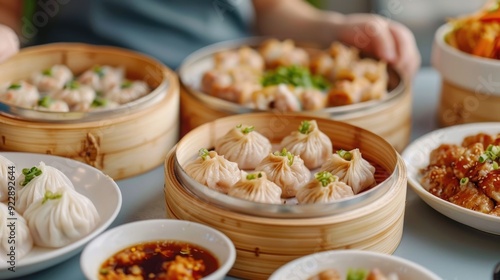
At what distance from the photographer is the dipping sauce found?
61.8 inches

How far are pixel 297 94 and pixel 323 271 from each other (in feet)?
3.51

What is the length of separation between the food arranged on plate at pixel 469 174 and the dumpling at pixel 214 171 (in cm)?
63

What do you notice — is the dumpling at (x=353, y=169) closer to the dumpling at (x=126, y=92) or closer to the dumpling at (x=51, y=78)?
the dumpling at (x=126, y=92)

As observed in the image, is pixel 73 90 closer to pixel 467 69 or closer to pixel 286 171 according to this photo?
pixel 286 171

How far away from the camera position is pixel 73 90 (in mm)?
2389

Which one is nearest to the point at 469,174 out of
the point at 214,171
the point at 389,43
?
the point at 214,171

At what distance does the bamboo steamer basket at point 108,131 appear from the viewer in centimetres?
210

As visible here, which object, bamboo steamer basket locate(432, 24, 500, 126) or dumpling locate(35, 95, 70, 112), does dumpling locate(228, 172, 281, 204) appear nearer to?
dumpling locate(35, 95, 70, 112)

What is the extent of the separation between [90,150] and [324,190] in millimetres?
813

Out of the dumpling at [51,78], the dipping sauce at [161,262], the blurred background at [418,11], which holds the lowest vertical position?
the blurred background at [418,11]

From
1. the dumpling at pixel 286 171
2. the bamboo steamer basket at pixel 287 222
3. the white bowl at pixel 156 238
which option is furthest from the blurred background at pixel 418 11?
the white bowl at pixel 156 238

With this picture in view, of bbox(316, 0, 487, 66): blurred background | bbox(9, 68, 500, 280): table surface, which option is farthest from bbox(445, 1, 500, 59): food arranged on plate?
bbox(316, 0, 487, 66): blurred background

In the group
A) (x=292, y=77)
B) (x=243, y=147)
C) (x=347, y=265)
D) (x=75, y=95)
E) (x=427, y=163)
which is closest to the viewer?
(x=347, y=265)

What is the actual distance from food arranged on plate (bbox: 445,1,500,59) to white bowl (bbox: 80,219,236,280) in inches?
55.6
